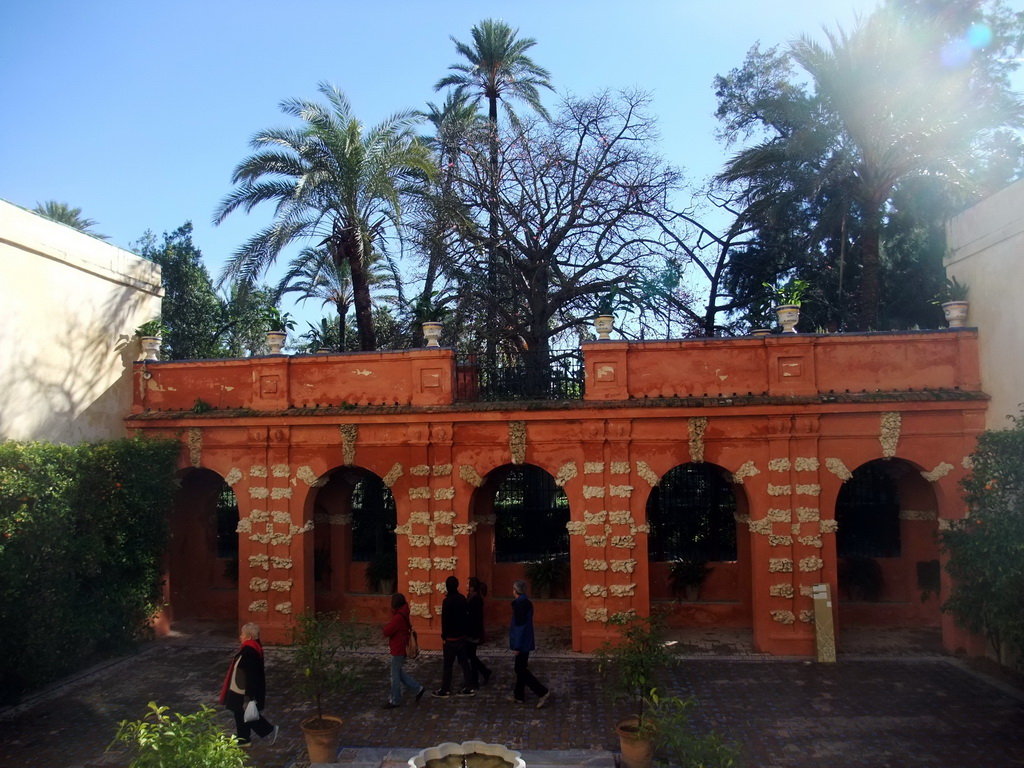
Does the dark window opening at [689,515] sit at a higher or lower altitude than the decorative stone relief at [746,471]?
lower

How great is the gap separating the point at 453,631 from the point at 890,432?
27.7 feet

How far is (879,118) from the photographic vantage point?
624 inches

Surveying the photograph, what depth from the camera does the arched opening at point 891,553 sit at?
14.6 m

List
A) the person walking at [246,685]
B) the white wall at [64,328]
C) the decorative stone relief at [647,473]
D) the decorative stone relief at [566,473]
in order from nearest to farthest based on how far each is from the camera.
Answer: the person walking at [246,685] → the white wall at [64,328] → the decorative stone relief at [647,473] → the decorative stone relief at [566,473]

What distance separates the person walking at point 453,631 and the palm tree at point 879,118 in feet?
39.7

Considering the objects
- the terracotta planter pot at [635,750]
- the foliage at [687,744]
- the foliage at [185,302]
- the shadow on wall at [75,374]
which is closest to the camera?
the foliage at [687,744]

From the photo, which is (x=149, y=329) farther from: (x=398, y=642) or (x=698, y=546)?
(x=698, y=546)

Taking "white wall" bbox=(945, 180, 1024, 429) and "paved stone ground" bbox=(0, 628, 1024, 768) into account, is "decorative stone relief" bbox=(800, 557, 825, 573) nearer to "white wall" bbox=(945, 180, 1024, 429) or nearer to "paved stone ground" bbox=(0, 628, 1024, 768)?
"paved stone ground" bbox=(0, 628, 1024, 768)

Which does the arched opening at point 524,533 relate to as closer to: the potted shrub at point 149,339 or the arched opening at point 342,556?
the arched opening at point 342,556

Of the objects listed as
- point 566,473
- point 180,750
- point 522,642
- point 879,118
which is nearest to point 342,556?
point 566,473

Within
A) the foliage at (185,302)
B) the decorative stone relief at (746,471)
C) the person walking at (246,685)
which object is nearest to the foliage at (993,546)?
the decorative stone relief at (746,471)

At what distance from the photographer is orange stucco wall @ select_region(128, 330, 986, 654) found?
42.9 feet

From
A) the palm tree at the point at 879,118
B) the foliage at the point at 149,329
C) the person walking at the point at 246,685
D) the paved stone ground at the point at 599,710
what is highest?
the palm tree at the point at 879,118

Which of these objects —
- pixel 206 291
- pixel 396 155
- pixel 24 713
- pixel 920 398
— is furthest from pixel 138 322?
pixel 920 398
